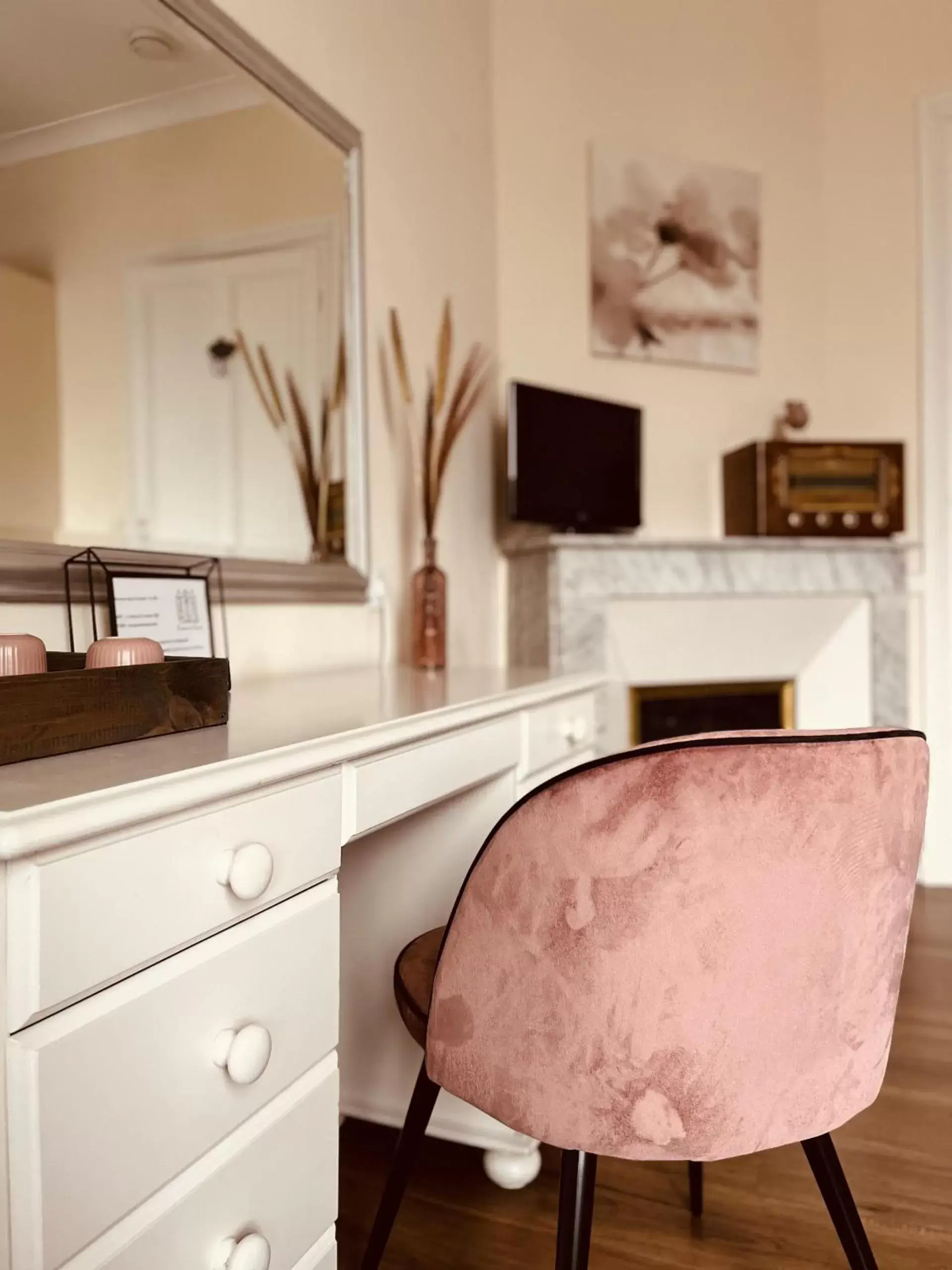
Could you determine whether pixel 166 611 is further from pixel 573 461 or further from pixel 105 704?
pixel 573 461

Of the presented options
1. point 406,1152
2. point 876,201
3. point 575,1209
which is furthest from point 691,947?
point 876,201

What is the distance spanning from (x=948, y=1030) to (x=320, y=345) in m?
2.13

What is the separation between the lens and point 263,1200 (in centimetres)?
91

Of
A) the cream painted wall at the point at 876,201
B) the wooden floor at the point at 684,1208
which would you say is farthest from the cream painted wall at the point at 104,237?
the cream painted wall at the point at 876,201

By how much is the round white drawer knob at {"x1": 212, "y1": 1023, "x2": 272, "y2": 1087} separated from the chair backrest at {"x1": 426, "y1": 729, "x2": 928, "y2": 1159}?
10.5 inches

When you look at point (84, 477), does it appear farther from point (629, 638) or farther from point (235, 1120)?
point (629, 638)

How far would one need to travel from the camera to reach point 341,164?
210cm

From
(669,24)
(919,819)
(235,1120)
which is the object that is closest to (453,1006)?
(235,1120)

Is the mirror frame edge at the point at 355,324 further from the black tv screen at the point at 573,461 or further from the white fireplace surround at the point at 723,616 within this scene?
the white fireplace surround at the point at 723,616

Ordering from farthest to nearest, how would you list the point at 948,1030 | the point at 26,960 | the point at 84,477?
the point at 948,1030 → the point at 84,477 → the point at 26,960

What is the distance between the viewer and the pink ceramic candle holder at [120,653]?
3.25ft

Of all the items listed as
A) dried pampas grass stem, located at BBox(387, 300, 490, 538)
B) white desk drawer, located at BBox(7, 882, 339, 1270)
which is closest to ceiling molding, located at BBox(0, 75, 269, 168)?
dried pampas grass stem, located at BBox(387, 300, 490, 538)

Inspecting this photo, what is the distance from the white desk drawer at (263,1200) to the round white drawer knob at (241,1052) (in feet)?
0.25

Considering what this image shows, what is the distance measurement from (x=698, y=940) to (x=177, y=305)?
1277mm
